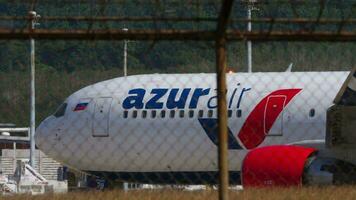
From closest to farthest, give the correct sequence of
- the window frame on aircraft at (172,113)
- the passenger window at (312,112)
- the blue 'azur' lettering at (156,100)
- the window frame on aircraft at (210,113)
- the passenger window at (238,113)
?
1. the passenger window at (312,112)
2. the passenger window at (238,113)
3. the window frame on aircraft at (210,113)
4. the window frame on aircraft at (172,113)
5. the blue 'azur' lettering at (156,100)

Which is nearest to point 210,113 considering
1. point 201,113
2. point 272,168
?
point 201,113

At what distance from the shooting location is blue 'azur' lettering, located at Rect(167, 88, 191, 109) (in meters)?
23.7

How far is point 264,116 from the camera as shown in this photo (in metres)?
22.3

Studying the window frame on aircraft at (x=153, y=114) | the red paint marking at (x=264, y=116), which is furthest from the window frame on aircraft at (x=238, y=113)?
the window frame on aircraft at (x=153, y=114)

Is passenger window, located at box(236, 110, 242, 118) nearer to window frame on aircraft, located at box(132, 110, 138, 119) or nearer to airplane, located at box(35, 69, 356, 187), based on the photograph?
airplane, located at box(35, 69, 356, 187)

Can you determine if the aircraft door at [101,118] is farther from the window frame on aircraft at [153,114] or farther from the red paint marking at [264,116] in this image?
the red paint marking at [264,116]

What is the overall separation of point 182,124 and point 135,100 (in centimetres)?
119

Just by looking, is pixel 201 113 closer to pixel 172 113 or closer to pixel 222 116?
pixel 172 113

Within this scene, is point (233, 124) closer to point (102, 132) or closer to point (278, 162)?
point (102, 132)

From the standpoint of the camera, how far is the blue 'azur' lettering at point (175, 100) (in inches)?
934

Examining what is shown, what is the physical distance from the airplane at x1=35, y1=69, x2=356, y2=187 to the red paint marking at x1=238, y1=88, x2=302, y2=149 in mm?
18

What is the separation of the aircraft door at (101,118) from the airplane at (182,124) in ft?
0.07

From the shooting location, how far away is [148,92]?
24.1 metres

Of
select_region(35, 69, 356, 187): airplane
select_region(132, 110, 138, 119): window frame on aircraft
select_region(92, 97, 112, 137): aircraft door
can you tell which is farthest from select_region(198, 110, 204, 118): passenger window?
select_region(92, 97, 112, 137): aircraft door
